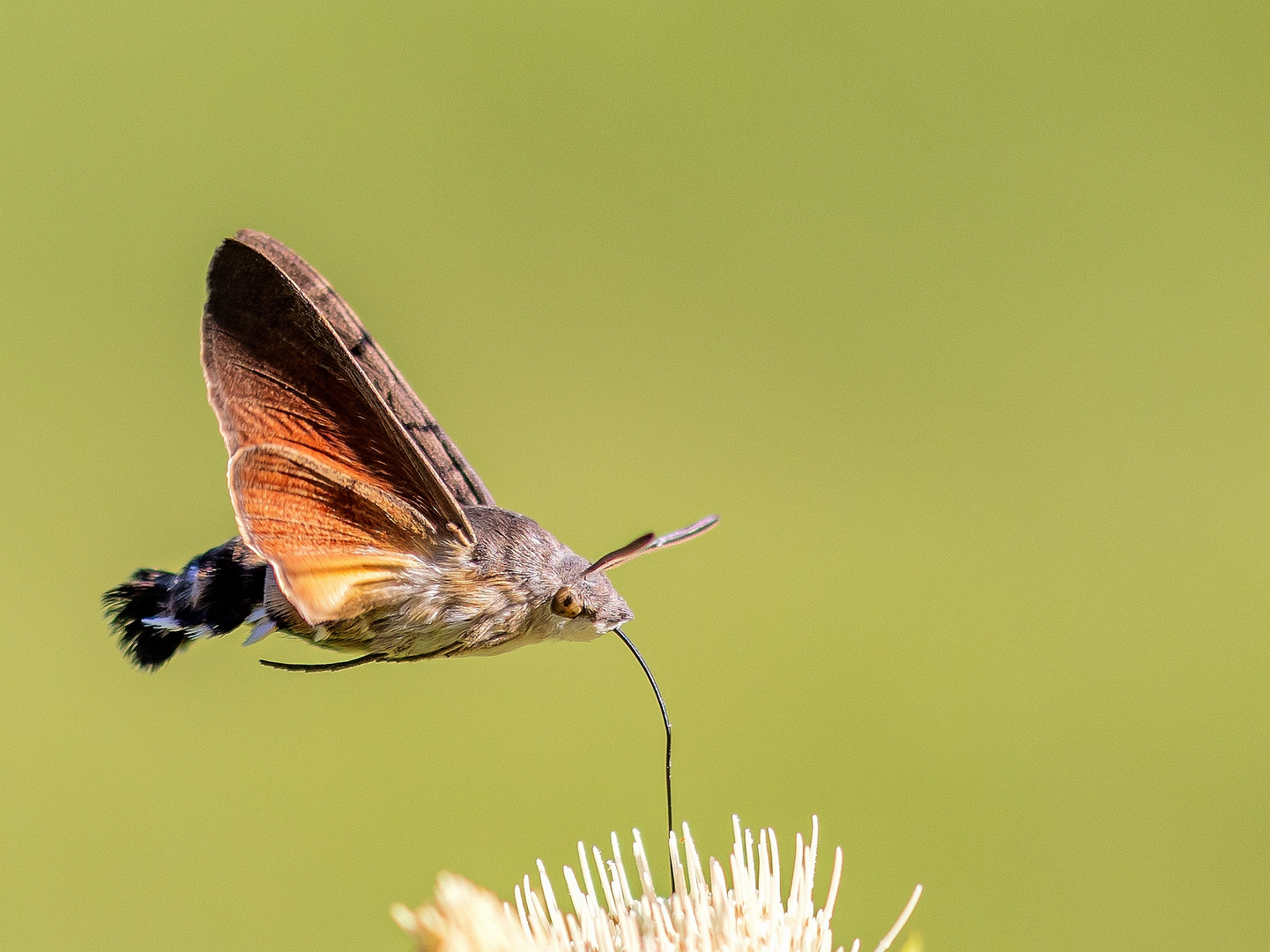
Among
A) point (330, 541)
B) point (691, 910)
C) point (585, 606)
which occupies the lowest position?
point (691, 910)

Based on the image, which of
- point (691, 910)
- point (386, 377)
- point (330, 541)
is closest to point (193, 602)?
point (330, 541)

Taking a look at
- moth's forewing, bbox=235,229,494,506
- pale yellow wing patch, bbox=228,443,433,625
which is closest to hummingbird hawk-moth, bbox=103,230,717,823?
pale yellow wing patch, bbox=228,443,433,625

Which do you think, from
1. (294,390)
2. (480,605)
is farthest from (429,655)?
(294,390)

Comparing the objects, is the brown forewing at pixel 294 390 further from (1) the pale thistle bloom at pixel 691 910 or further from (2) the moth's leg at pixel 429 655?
(1) the pale thistle bloom at pixel 691 910

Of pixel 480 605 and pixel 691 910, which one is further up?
pixel 480 605

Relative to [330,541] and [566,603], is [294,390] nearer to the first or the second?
[330,541]

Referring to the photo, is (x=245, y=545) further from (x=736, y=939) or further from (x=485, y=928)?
(x=736, y=939)

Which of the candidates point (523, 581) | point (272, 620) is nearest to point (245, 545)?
point (272, 620)

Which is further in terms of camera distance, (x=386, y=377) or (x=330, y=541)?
(x=386, y=377)
